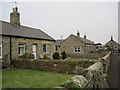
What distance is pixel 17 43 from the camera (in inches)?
674

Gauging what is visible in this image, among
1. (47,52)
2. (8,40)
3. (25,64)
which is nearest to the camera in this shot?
(25,64)

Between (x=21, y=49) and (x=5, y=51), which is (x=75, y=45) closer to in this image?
(x=21, y=49)

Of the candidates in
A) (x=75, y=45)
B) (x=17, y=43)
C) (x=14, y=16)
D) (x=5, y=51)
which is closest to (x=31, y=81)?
(x=5, y=51)

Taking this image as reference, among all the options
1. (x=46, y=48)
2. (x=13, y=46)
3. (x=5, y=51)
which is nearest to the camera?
(x=5, y=51)

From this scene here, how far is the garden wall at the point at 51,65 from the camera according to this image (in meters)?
12.8

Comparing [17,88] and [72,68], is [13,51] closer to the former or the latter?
[72,68]

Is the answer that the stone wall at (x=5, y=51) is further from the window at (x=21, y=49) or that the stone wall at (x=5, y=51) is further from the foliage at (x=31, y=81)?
the foliage at (x=31, y=81)

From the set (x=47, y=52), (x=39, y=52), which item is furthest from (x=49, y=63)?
(x=47, y=52)

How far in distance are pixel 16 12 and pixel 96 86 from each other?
1802 centimetres

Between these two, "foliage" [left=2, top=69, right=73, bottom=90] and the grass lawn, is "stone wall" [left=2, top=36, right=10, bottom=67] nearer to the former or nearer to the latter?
the grass lawn

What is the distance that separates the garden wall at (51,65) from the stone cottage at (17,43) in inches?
59.9

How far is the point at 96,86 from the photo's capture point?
6.88 meters

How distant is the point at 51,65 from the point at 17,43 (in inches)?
227

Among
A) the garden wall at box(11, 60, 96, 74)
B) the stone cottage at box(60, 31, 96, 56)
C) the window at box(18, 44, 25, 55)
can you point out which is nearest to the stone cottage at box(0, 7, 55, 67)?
the window at box(18, 44, 25, 55)
